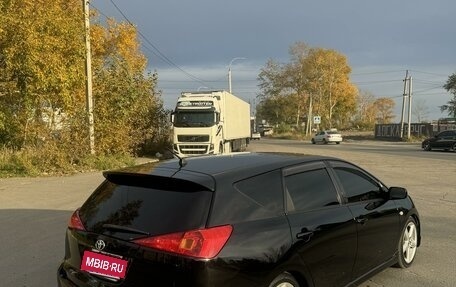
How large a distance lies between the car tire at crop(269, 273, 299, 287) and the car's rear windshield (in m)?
0.75

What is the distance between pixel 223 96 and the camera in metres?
27.0

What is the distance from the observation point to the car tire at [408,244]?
559 cm

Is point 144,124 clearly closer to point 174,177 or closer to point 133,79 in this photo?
point 133,79

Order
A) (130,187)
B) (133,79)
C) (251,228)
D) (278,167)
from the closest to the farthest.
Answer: (251,228), (130,187), (278,167), (133,79)

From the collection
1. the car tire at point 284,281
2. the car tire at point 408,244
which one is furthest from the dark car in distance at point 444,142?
the car tire at point 284,281

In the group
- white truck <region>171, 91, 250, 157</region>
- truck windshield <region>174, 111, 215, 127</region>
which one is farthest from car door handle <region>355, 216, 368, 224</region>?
truck windshield <region>174, 111, 215, 127</region>

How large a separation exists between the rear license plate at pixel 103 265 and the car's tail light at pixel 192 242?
0.24m

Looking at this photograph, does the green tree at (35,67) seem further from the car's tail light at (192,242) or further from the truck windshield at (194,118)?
the car's tail light at (192,242)

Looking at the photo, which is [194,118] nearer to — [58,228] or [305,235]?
[58,228]

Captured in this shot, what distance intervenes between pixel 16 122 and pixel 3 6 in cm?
429

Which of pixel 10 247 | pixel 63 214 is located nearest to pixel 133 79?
pixel 63 214

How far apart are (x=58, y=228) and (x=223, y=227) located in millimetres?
5574

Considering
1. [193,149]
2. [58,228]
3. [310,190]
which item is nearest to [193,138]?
[193,149]

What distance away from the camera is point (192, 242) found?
3.26 meters
